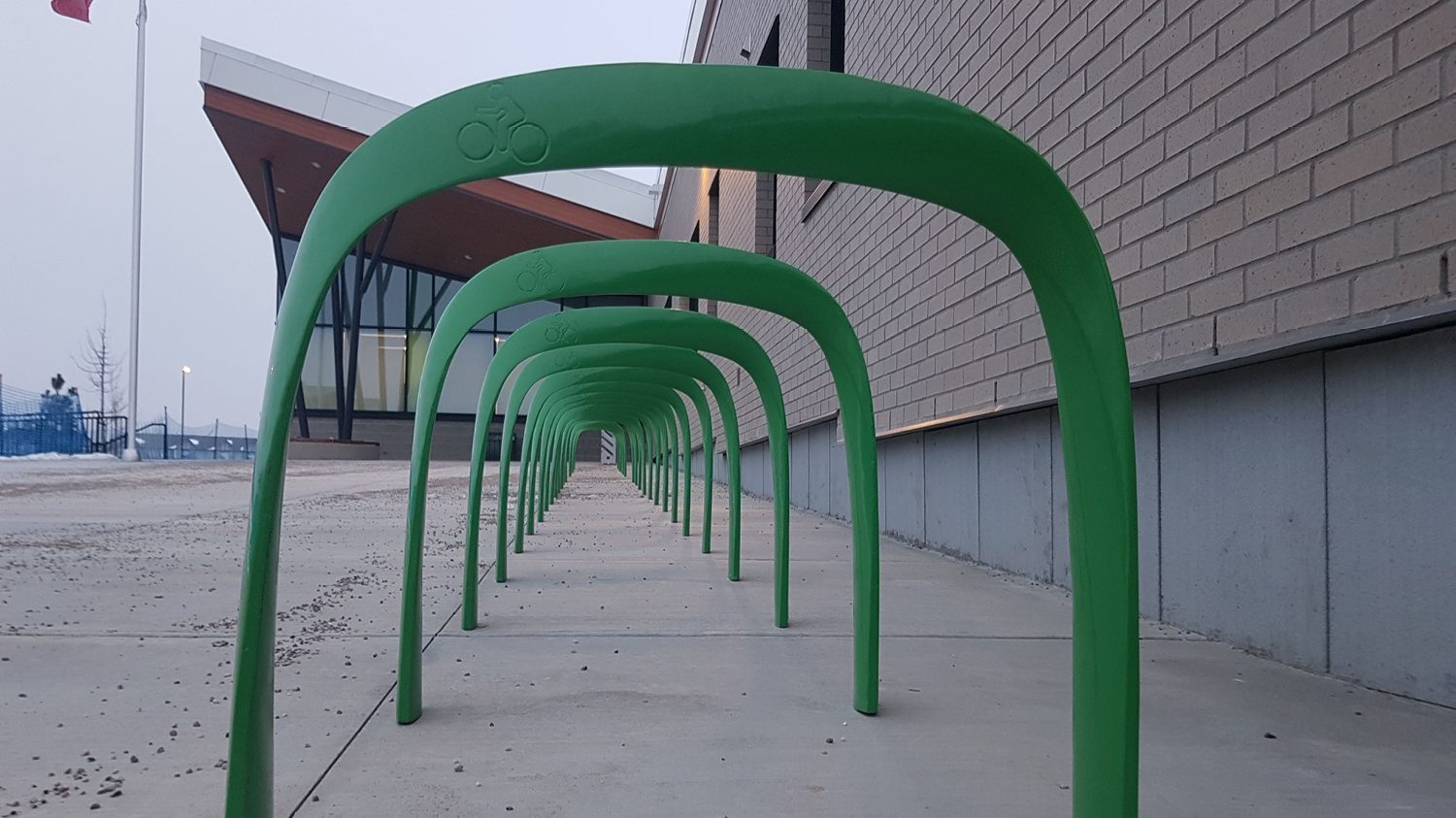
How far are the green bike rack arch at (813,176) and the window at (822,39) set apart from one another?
6.56 metres

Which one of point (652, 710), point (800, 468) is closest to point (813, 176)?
point (652, 710)

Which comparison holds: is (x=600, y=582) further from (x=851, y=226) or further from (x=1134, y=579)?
(x=851, y=226)

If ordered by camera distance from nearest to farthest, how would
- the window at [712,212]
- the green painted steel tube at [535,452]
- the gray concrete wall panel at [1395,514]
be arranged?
the gray concrete wall panel at [1395,514], the green painted steel tube at [535,452], the window at [712,212]

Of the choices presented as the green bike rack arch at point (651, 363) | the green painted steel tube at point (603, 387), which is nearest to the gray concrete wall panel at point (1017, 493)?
the green bike rack arch at point (651, 363)

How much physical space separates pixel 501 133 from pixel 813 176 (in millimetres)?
342

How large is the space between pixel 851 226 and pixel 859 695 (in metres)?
4.89

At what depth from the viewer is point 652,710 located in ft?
6.04

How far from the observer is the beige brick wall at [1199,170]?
1807 mm

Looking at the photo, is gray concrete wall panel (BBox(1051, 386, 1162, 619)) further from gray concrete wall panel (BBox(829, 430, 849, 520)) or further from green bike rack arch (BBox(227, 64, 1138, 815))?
gray concrete wall panel (BBox(829, 430, 849, 520))

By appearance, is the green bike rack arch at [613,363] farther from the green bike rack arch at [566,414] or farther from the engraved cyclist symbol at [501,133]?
the engraved cyclist symbol at [501,133]

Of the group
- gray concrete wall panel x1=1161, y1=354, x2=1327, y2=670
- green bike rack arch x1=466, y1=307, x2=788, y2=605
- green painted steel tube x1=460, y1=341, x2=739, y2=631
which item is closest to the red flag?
green painted steel tube x1=460, y1=341, x2=739, y2=631

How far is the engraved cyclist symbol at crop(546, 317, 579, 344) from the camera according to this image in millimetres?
2512

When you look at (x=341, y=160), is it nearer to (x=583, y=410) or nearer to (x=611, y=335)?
(x=583, y=410)

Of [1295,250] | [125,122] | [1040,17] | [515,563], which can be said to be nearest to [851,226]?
[1040,17]
